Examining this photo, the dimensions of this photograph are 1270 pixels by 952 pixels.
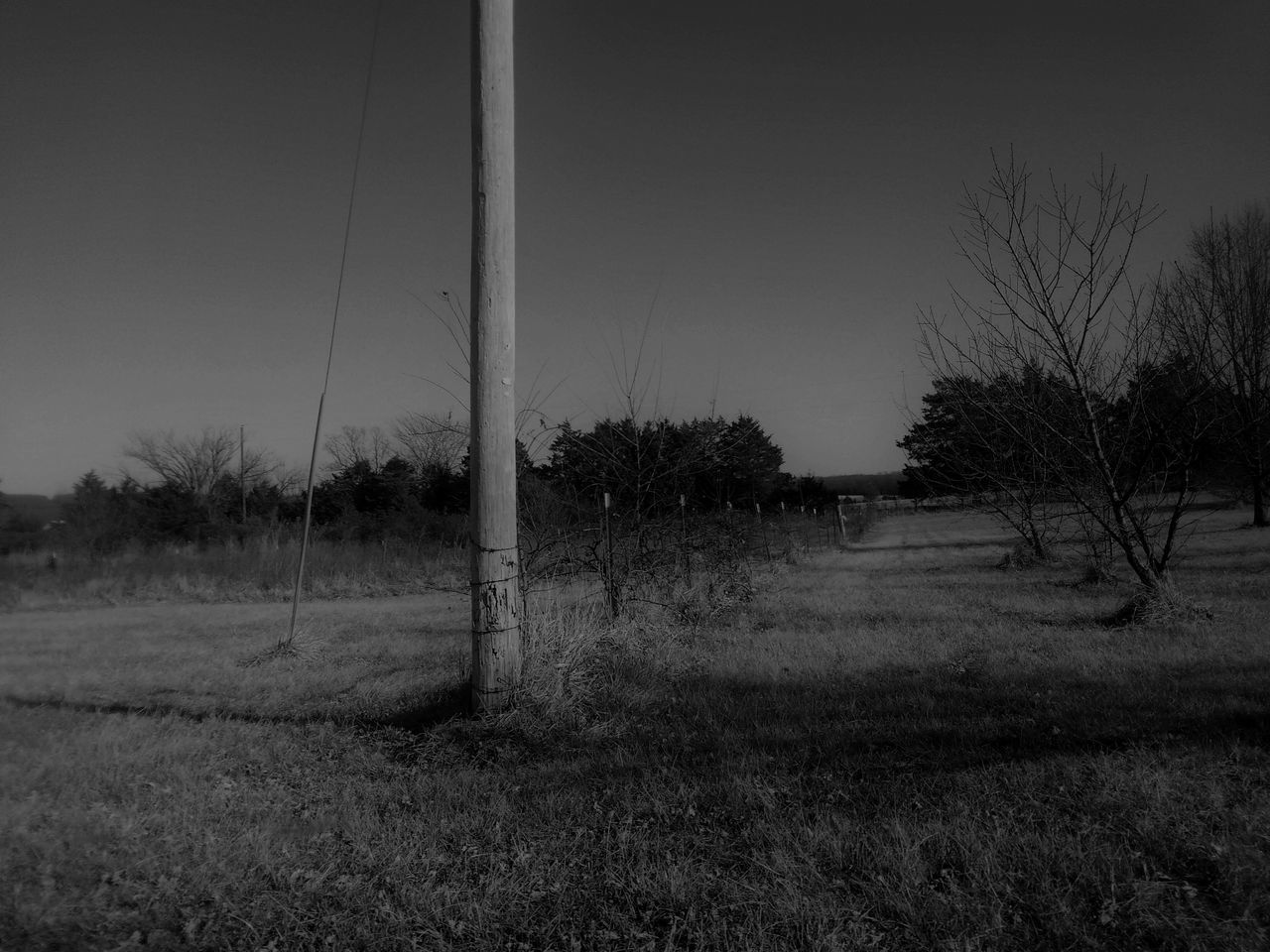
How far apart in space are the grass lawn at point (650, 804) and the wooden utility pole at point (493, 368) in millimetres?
493

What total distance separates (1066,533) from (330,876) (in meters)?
19.7

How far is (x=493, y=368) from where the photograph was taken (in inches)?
150

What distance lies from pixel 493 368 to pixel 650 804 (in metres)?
2.57

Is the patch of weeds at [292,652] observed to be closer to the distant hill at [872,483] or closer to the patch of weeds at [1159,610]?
the patch of weeds at [1159,610]

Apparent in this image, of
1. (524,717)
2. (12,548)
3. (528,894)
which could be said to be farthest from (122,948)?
(524,717)

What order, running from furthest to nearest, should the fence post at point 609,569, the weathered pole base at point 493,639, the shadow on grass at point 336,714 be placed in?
the fence post at point 609,569 → the shadow on grass at point 336,714 → the weathered pole base at point 493,639

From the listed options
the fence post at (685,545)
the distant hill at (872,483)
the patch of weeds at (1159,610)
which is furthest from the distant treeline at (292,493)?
the distant hill at (872,483)

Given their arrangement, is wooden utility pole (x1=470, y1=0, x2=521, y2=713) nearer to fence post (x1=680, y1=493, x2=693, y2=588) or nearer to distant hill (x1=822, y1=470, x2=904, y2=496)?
fence post (x1=680, y1=493, x2=693, y2=588)

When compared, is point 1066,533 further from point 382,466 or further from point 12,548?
point 382,466

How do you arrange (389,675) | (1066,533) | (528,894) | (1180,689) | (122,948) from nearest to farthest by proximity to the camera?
(122,948) → (528,894) → (1180,689) → (389,675) → (1066,533)

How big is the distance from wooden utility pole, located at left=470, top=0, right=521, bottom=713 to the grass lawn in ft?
1.62

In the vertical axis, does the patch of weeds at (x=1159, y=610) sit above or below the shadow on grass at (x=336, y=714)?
above

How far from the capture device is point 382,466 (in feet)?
79.4

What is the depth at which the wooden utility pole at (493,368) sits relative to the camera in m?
3.77
